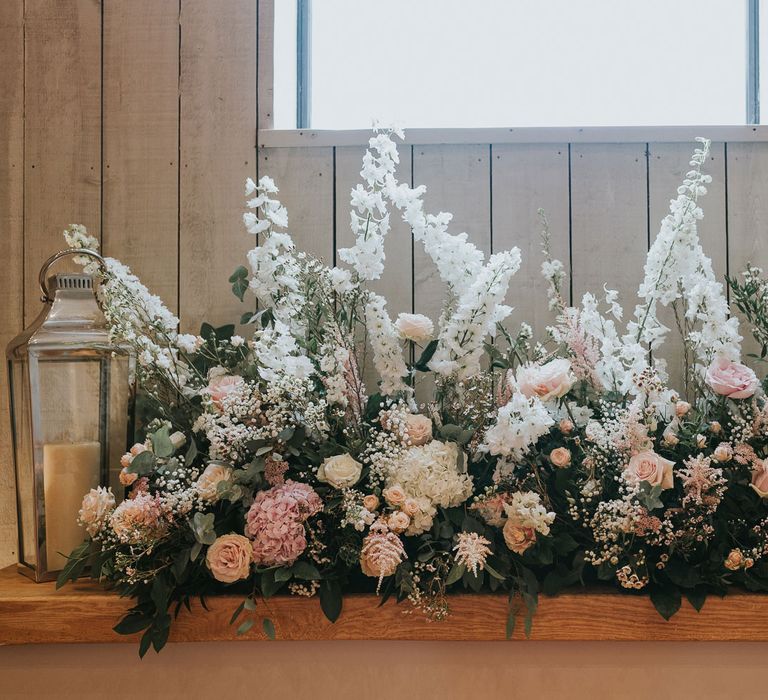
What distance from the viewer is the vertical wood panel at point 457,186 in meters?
1.52

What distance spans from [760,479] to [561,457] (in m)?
0.33

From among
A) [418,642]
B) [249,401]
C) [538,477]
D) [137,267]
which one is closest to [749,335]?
[538,477]

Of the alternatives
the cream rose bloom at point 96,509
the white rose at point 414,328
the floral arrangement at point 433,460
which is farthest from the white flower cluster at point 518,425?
the cream rose bloom at point 96,509

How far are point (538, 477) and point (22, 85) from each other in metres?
1.45

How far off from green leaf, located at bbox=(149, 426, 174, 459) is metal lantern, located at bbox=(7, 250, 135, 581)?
0.50ft

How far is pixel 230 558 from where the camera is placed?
1.07 m

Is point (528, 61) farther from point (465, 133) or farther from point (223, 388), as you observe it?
point (223, 388)

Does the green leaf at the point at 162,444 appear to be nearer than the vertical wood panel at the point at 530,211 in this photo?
Yes

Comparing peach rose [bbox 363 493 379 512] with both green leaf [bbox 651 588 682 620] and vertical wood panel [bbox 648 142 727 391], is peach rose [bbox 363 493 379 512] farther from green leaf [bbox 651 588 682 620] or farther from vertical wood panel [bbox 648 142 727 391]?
vertical wood panel [bbox 648 142 727 391]

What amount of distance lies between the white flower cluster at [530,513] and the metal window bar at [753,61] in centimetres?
113

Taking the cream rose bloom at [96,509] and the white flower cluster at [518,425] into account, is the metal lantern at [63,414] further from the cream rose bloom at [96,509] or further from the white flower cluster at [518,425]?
the white flower cluster at [518,425]

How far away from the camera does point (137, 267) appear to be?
155 cm

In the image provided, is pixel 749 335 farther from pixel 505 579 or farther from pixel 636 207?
pixel 505 579

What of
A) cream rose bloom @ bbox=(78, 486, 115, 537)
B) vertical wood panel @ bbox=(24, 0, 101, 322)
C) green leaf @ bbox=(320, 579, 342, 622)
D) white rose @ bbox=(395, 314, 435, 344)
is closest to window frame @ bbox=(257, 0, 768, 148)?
vertical wood panel @ bbox=(24, 0, 101, 322)
